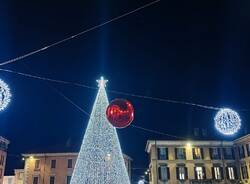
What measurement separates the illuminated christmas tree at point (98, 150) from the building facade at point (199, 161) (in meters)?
25.0

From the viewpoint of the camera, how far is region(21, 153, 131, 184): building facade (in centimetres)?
4453

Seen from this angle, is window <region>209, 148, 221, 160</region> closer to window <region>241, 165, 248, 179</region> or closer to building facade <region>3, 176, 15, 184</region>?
window <region>241, 165, 248, 179</region>

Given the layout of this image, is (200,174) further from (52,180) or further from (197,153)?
(52,180)

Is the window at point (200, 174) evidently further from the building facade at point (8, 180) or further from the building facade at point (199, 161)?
the building facade at point (8, 180)

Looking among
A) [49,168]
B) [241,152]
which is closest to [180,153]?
[241,152]

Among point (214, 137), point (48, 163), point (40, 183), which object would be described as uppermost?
point (214, 137)

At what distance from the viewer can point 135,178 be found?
56.4 meters

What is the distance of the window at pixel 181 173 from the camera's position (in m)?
40.8

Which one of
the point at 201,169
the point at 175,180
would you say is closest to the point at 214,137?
the point at 201,169

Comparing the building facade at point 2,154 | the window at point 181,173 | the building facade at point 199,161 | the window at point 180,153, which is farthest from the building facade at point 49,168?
the window at point 181,173

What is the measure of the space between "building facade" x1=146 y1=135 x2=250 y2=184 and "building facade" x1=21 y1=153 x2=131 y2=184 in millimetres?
12644

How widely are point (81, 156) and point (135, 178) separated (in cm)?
4141

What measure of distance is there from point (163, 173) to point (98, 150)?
26.1m

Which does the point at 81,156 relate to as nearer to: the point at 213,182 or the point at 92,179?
the point at 92,179
